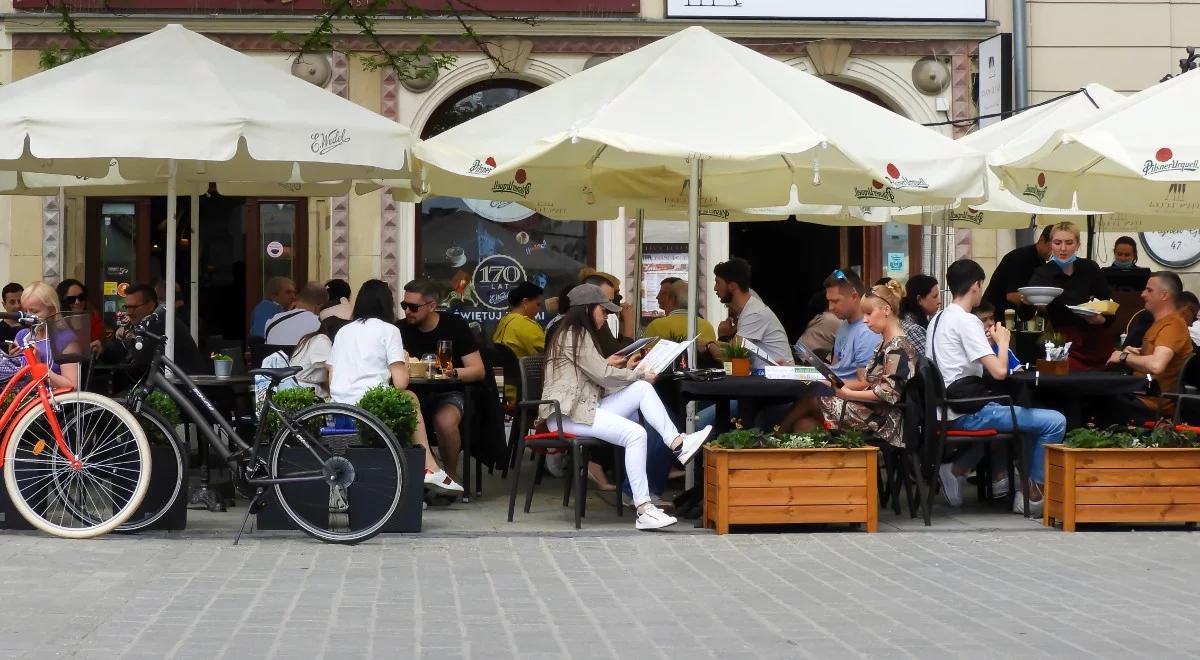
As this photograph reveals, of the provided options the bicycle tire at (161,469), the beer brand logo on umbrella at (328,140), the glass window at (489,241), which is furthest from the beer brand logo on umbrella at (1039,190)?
the glass window at (489,241)

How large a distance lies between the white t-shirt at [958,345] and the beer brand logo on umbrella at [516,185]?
320 centimetres

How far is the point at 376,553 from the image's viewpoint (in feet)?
26.9

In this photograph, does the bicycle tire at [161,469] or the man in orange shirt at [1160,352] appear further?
the man in orange shirt at [1160,352]

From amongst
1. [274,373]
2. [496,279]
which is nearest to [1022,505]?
[274,373]

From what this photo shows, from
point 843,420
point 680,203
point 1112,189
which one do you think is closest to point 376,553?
point 843,420

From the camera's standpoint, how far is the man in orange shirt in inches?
407

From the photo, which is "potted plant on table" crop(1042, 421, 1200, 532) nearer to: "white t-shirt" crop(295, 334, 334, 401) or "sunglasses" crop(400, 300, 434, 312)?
"sunglasses" crop(400, 300, 434, 312)

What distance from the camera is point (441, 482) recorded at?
32.7 feet

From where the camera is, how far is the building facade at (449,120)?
17203 millimetres

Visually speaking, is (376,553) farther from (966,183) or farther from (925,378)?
(966,183)

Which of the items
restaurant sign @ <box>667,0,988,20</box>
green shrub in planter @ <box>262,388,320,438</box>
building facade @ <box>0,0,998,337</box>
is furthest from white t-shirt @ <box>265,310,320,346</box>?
restaurant sign @ <box>667,0,988,20</box>

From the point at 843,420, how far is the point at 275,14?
386 inches

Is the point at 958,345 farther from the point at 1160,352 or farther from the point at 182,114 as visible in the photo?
the point at 182,114

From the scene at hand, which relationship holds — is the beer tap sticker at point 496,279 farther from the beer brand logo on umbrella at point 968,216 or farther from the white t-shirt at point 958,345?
the white t-shirt at point 958,345
